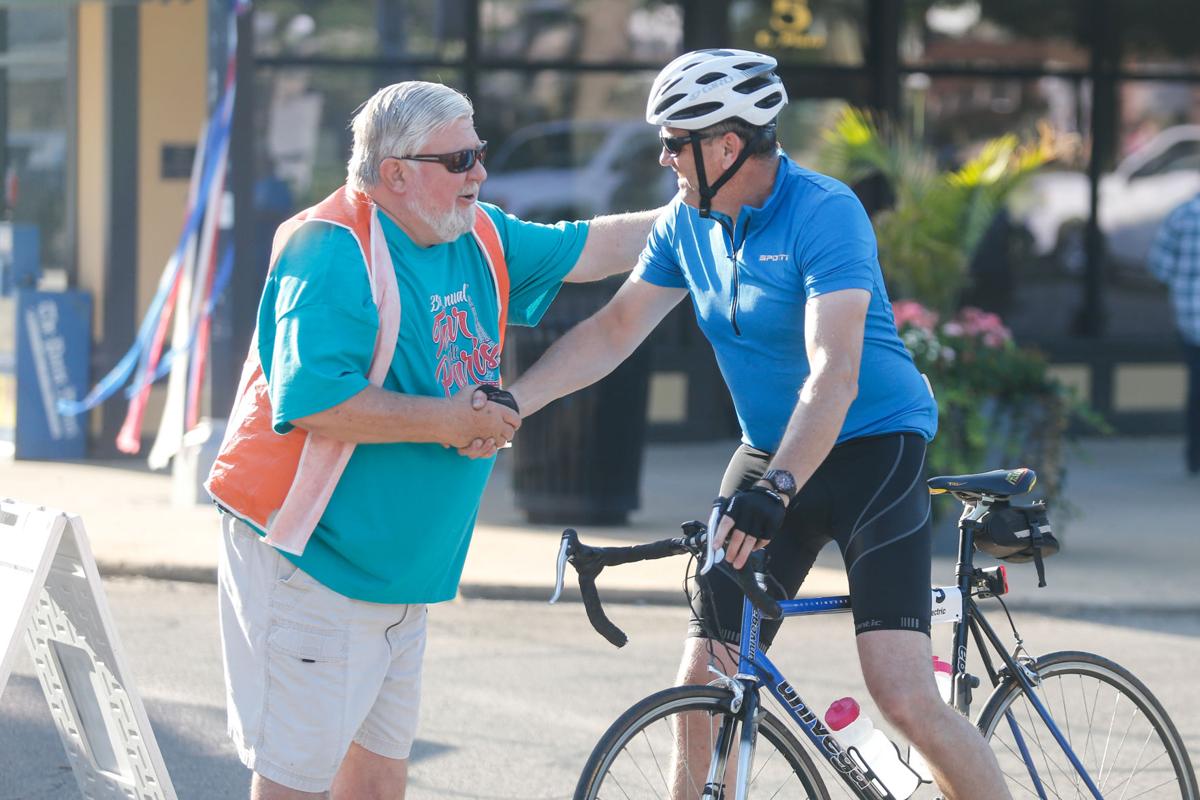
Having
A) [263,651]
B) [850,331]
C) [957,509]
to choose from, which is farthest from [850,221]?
[957,509]

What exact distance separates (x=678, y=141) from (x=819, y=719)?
4.08 ft

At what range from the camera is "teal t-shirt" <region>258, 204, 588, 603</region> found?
10.8 feet

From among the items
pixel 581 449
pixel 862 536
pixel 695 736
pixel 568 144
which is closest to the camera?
pixel 695 736

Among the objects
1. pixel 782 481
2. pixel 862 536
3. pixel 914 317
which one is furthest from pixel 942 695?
pixel 914 317

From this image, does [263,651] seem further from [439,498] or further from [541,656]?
[541,656]

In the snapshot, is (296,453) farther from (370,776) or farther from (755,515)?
(755,515)

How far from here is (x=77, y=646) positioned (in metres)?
3.91

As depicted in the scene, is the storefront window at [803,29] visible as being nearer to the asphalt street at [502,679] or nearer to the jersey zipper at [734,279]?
the asphalt street at [502,679]

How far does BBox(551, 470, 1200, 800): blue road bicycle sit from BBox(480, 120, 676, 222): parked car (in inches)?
321

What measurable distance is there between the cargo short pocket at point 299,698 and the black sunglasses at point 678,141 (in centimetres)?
121

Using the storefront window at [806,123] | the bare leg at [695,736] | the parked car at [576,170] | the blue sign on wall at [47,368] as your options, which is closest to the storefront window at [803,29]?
the storefront window at [806,123]

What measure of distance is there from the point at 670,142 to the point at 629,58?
349 inches

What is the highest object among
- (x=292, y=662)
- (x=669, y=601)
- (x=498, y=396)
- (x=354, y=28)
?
(x=354, y=28)

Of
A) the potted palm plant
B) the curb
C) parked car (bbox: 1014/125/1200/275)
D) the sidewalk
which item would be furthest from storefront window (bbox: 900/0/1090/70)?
the curb
